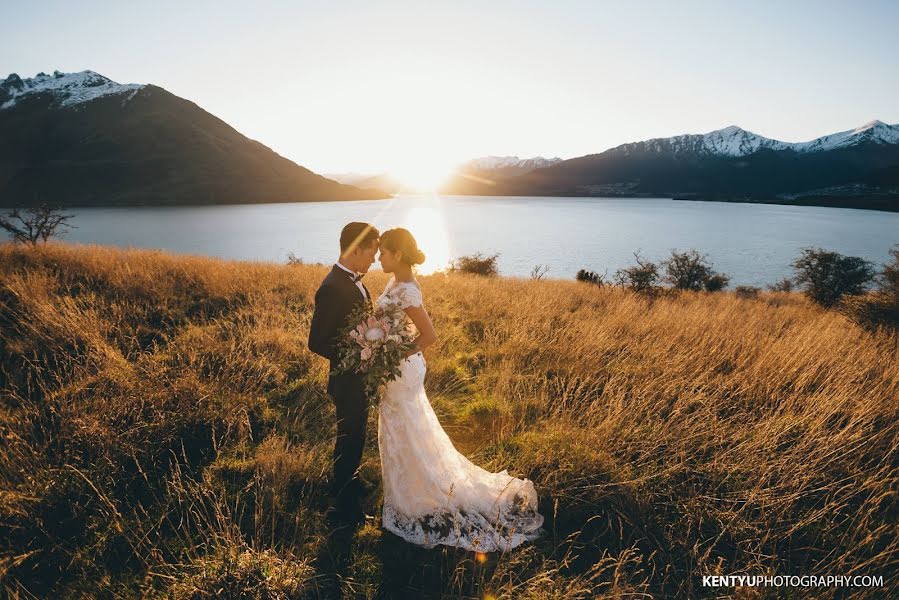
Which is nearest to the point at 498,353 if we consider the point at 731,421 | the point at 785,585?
the point at 731,421

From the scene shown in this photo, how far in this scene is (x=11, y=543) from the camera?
2.94 meters

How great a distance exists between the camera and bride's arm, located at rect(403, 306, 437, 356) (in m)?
3.27

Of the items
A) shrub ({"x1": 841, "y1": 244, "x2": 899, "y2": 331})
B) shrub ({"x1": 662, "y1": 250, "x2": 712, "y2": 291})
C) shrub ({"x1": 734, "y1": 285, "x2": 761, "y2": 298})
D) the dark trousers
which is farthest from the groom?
shrub ({"x1": 662, "y1": 250, "x2": 712, "y2": 291})

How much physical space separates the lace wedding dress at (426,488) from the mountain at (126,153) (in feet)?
469

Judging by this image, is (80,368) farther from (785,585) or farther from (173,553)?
(785,585)

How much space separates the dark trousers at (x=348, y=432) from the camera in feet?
11.3

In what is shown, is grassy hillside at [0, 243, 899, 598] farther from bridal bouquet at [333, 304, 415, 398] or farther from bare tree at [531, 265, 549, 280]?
bare tree at [531, 265, 549, 280]

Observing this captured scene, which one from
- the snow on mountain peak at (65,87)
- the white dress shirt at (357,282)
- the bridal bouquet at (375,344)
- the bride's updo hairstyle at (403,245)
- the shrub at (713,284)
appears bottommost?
the shrub at (713,284)

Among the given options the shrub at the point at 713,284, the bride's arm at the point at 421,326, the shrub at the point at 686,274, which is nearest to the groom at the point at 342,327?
the bride's arm at the point at 421,326

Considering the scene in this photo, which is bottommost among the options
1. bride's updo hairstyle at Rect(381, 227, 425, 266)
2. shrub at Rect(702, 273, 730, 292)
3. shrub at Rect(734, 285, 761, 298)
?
shrub at Rect(734, 285, 761, 298)

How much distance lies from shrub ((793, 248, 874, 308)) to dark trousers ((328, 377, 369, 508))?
2371cm

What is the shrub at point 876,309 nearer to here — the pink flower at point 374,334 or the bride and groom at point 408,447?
the bride and groom at point 408,447

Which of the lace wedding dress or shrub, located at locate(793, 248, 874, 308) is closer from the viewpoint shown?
the lace wedding dress

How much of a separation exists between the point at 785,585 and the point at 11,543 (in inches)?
235
